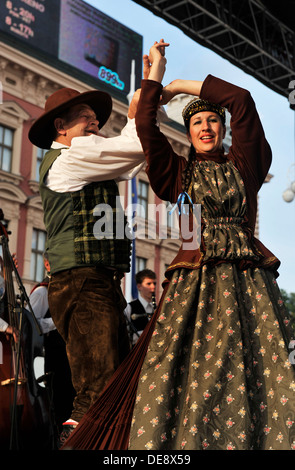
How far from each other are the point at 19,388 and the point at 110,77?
2060cm

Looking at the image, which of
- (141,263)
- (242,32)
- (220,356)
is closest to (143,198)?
(141,263)

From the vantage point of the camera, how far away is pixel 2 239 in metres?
3.80

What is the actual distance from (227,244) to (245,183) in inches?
14.5

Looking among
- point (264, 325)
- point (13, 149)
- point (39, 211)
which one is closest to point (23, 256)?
point (39, 211)

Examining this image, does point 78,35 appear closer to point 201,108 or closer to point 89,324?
point 201,108

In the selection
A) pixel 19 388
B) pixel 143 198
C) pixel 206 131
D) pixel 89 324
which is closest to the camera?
pixel 89 324

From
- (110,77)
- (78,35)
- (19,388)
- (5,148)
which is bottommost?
(19,388)

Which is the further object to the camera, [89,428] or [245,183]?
[245,183]

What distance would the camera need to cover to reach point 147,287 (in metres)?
7.65

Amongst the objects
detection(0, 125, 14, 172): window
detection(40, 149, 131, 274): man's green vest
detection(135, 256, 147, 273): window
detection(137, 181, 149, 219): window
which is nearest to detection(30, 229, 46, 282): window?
detection(0, 125, 14, 172): window

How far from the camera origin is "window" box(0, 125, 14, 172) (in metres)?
18.8

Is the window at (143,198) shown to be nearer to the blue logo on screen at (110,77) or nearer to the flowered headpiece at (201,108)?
the blue logo on screen at (110,77)

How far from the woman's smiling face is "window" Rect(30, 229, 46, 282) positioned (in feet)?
51.8
